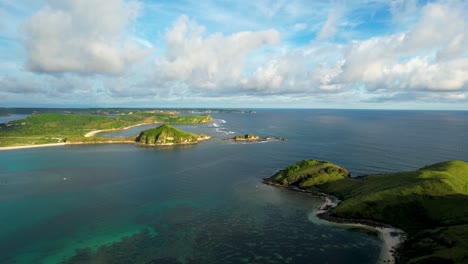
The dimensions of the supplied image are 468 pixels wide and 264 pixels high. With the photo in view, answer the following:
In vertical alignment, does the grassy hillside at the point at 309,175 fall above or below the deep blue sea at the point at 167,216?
above

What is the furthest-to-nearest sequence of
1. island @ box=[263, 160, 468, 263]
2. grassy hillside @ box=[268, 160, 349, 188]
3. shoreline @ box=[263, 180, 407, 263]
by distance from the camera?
grassy hillside @ box=[268, 160, 349, 188] < shoreline @ box=[263, 180, 407, 263] < island @ box=[263, 160, 468, 263]

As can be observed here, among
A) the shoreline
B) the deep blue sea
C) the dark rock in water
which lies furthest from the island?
the dark rock in water

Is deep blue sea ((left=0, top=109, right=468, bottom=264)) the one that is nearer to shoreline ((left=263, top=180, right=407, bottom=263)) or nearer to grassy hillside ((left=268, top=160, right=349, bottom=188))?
shoreline ((left=263, top=180, right=407, bottom=263))

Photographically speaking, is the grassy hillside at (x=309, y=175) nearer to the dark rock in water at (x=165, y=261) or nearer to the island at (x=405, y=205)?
the island at (x=405, y=205)

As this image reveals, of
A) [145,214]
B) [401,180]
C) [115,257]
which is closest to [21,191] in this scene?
[145,214]

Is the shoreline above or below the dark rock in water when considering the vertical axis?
above

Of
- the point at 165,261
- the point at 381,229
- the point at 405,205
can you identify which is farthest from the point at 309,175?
the point at 165,261

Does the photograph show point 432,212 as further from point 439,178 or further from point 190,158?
point 190,158

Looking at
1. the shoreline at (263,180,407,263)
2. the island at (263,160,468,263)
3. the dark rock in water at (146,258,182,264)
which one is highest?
the island at (263,160,468,263)

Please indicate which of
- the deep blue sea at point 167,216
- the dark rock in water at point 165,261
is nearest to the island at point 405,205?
the deep blue sea at point 167,216
